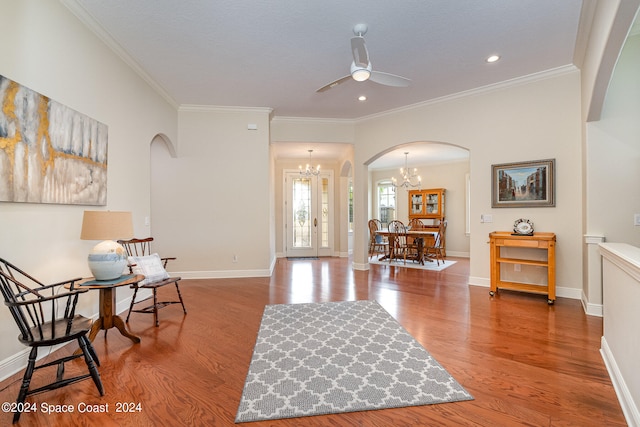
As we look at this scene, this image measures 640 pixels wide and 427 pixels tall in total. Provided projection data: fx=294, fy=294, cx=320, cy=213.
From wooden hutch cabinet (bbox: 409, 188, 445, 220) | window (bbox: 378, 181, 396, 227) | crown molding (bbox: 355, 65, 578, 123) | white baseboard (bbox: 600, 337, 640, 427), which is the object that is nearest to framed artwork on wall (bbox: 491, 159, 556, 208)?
crown molding (bbox: 355, 65, 578, 123)

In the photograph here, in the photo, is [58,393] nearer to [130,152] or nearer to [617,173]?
[130,152]

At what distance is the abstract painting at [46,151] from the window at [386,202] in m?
8.12

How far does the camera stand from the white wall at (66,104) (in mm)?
2152

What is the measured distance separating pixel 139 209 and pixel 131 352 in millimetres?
2059

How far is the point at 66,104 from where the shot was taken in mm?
2641

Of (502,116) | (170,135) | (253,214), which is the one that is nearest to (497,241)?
(502,116)

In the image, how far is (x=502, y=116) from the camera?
174 inches

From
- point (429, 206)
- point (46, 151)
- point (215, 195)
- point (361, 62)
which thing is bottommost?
point (429, 206)

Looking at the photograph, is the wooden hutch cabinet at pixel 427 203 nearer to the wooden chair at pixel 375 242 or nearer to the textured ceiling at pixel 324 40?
the wooden chair at pixel 375 242

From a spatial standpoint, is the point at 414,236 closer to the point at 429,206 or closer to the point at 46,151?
the point at 429,206

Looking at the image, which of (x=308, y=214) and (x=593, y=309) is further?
(x=308, y=214)

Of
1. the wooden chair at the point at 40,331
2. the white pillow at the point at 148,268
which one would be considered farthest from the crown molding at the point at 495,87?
the wooden chair at the point at 40,331

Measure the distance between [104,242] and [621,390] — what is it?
3899 mm

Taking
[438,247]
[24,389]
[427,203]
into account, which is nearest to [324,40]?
[24,389]
